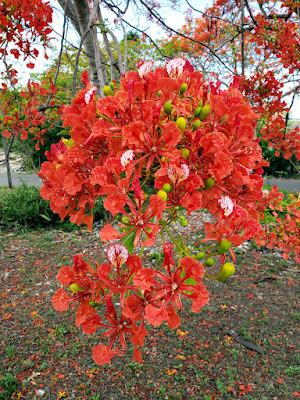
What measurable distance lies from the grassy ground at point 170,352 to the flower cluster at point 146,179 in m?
1.45

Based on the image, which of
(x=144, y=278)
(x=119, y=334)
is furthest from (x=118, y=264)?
(x=119, y=334)

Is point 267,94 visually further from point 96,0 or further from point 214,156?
point 214,156

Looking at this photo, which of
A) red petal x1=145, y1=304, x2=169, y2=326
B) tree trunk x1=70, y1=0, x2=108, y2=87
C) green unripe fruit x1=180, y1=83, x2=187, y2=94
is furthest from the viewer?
tree trunk x1=70, y1=0, x2=108, y2=87

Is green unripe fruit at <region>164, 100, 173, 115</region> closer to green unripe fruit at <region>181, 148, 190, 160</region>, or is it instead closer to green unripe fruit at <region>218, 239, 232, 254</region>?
green unripe fruit at <region>181, 148, 190, 160</region>

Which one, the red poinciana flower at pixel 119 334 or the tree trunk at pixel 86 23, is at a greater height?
the tree trunk at pixel 86 23

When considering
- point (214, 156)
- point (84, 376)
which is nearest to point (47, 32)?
point (214, 156)

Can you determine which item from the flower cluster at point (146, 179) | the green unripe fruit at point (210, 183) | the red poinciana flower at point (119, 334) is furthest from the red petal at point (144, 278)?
the green unripe fruit at point (210, 183)

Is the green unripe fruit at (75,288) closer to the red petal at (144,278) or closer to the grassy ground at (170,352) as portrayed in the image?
the red petal at (144,278)

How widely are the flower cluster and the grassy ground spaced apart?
4.75ft

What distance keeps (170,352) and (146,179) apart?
1.87 metres

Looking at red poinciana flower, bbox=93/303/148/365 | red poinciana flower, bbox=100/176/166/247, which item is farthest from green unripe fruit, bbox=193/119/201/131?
red poinciana flower, bbox=93/303/148/365

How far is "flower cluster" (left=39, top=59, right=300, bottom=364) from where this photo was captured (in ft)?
1.92

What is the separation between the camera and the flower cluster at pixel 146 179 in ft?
1.92

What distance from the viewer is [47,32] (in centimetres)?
238
